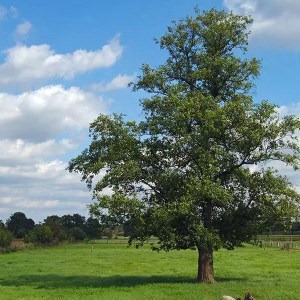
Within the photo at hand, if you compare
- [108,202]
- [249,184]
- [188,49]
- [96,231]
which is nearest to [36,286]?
[96,231]

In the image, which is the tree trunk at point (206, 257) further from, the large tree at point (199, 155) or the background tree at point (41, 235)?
the background tree at point (41, 235)

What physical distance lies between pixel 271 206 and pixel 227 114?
7.12m

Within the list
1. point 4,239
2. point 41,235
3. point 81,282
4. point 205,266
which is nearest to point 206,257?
point 205,266

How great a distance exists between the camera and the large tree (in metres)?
35.0

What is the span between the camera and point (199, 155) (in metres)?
35.1

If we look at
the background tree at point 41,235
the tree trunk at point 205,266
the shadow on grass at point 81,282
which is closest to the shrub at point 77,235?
the background tree at point 41,235

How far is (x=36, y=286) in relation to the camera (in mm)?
39906

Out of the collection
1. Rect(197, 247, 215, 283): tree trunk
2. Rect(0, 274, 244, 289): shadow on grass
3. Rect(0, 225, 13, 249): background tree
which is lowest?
Rect(0, 274, 244, 289): shadow on grass

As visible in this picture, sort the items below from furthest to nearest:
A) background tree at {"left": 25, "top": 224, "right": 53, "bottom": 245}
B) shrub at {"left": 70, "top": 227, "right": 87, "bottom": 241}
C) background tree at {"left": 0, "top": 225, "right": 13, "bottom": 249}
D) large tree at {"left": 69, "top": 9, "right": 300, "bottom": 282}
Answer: shrub at {"left": 70, "top": 227, "right": 87, "bottom": 241}
background tree at {"left": 25, "top": 224, "right": 53, "bottom": 245}
background tree at {"left": 0, "top": 225, "right": 13, "bottom": 249}
large tree at {"left": 69, "top": 9, "right": 300, "bottom": 282}

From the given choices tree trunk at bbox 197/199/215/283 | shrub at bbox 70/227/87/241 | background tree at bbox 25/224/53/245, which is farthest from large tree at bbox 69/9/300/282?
shrub at bbox 70/227/87/241

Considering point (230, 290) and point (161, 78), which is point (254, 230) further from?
point (161, 78)

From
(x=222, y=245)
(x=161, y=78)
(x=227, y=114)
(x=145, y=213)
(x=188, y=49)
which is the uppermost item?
(x=188, y=49)

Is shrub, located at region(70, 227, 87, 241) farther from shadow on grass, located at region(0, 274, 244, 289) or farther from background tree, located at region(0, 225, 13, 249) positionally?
shadow on grass, located at region(0, 274, 244, 289)

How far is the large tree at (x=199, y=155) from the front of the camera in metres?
35.0
